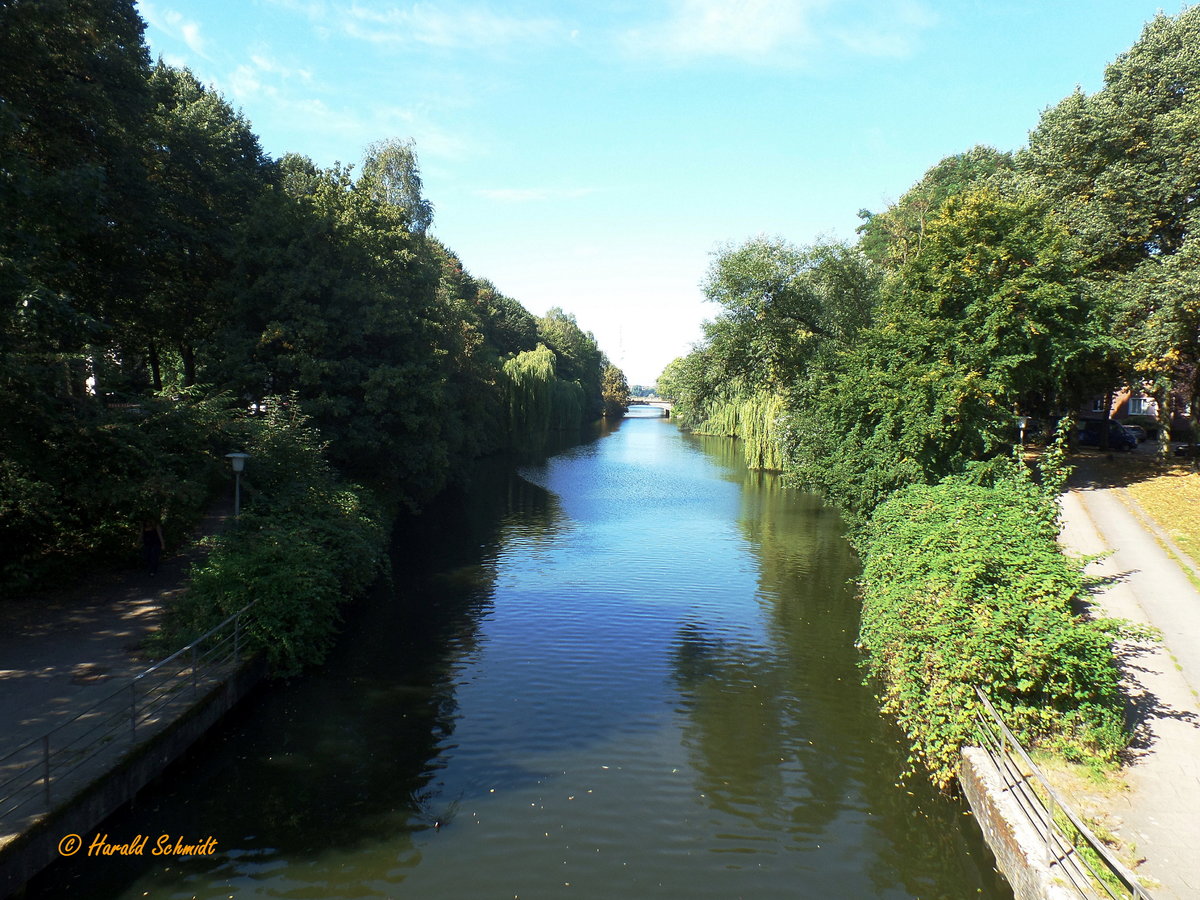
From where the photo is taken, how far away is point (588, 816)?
9008mm

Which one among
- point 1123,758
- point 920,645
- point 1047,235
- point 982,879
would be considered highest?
point 1047,235

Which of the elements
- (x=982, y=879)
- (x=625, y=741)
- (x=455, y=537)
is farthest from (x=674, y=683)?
(x=455, y=537)

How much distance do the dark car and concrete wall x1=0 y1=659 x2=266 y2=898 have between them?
35161 mm

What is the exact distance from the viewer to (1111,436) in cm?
3131

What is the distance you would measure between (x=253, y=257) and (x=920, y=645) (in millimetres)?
21660

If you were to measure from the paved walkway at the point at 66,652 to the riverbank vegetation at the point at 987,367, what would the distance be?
11.3m

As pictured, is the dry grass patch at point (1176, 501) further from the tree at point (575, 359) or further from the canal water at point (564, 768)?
the tree at point (575, 359)

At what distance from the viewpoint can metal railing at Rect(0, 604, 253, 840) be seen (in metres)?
7.43

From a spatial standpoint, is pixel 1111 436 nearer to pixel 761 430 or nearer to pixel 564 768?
pixel 761 430

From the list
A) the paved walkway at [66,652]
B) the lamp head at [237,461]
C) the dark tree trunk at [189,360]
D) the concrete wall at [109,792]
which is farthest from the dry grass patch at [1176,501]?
the dark tree trunk at [189,360]

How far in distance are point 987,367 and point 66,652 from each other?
21.1 metres

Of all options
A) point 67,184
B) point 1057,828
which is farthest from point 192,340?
point 1057,828

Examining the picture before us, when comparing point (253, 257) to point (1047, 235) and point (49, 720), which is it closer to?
point (49, 720)

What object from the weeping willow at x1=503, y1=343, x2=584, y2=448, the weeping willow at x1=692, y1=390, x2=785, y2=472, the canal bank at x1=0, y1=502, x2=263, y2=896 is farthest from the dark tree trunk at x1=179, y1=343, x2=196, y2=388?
the weeping willow at x1=692, y1=390, x2=785, y2=472
